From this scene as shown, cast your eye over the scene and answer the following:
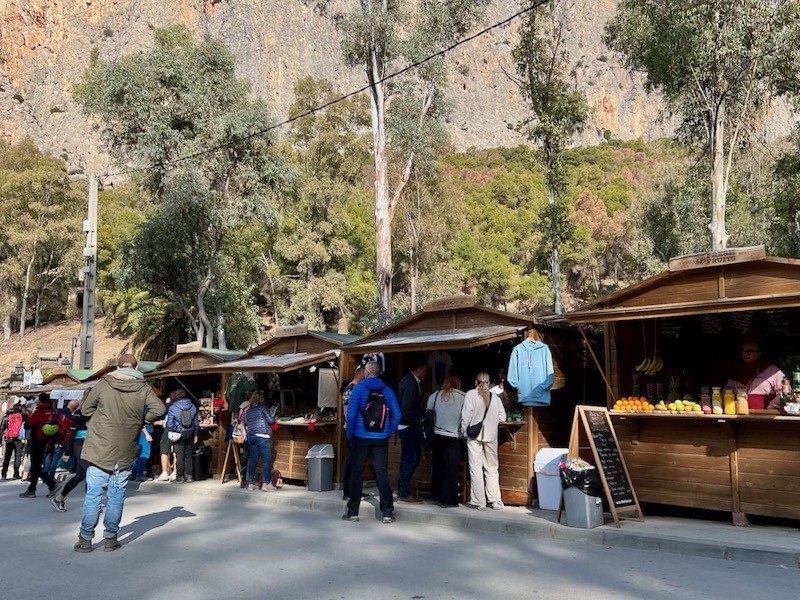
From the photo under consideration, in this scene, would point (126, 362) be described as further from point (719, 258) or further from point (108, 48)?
point (108, 48)

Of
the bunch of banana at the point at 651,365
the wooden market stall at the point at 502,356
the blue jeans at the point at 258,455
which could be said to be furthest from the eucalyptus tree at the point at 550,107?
the bunch of banana at the point at 651,365

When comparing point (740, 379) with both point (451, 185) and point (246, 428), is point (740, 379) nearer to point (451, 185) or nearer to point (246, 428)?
point (246, 428)

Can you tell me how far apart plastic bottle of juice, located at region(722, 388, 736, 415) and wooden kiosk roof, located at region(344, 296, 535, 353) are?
292 cm

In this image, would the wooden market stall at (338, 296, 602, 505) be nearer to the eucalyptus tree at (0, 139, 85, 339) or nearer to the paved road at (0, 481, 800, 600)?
the paved road at (0, 481, 800, 600)

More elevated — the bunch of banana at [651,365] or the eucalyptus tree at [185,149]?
the eucalyptus tree at [185,149]

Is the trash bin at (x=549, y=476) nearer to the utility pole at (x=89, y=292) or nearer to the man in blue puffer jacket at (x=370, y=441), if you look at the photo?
the man in blue puffer jacket at (x=370, y=441)

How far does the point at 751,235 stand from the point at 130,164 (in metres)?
30.6

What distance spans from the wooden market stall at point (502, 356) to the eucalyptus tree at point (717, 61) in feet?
31.8

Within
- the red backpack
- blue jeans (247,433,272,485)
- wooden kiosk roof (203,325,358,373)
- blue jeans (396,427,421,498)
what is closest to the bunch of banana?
blue jeans (396,427,421,498)

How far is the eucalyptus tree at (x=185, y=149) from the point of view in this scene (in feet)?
83.8

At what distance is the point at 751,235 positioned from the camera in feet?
117

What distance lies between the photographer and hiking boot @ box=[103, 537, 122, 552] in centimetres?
702

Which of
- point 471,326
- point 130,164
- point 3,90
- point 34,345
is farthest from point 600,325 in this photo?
point 3,90

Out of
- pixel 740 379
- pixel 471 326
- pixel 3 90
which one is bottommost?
pixel 740 379
